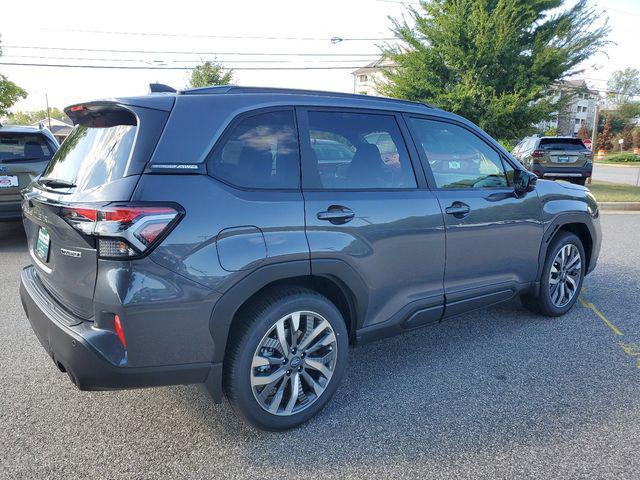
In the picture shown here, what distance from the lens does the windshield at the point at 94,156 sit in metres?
2.36

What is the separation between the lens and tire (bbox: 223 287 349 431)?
2525 millimetres

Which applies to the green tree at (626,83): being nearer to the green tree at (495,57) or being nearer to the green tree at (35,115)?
the green tree at (495,57)

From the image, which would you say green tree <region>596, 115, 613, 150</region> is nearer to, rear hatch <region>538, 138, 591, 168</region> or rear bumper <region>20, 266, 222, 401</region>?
rear hatch <region>538, 138, 591, 168</region>

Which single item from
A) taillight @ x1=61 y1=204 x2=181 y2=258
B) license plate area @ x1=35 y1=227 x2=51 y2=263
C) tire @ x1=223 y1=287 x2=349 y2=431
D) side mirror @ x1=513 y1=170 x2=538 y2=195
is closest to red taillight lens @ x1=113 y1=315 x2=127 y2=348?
taillight @ x1=61 y1=204 x2=181 y2=258

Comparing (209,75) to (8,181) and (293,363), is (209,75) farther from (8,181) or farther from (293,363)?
(293,363)

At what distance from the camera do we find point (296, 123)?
2793 mm

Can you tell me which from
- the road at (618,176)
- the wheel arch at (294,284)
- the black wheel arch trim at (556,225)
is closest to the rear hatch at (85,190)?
the wheel arch at (294,284)

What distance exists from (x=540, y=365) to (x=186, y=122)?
2.90 metres

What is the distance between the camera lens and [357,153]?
310 cm

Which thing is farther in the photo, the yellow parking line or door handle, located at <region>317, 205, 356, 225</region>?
the yellow parking line

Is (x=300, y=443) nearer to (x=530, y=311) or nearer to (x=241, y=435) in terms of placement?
(x=241, y=435)

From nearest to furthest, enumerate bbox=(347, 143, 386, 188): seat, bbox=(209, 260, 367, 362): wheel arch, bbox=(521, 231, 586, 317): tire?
bbox=(209, 260, 367, 362): wheel arch → bbox=(347, 143, 386, 188): seat → bbox=(521, 231, 586, 317): tire

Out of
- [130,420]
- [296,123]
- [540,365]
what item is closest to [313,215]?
[296,123]

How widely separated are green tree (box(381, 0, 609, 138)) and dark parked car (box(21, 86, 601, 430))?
1244cm
